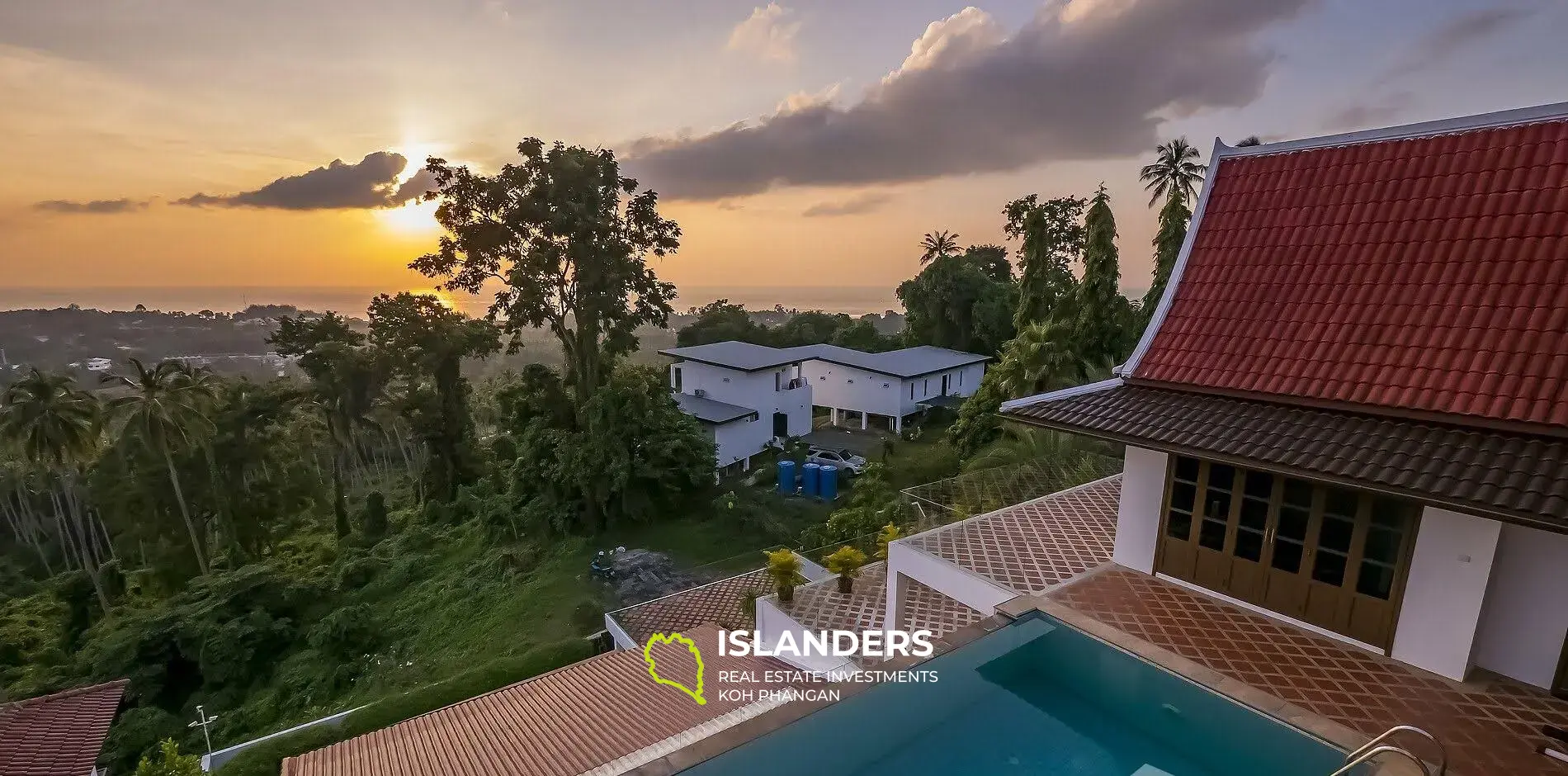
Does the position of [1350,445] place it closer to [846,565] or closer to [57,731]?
[846,565]

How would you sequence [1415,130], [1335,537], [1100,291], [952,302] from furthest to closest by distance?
[952,302], [1100,291], [1415,130], [1335,537]

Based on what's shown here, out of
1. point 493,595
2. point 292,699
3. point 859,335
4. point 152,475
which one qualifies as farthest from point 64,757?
point 859,335

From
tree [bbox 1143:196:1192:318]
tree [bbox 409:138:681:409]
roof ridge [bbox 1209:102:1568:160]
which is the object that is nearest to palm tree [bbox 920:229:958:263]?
tree [bbox 1143:196:1192:318]

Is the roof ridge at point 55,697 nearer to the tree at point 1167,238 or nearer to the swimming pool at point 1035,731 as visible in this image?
the swimming pool at point 1035,731

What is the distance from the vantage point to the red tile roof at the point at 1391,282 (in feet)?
17.9

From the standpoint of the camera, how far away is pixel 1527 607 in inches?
201

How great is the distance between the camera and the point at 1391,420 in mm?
5738

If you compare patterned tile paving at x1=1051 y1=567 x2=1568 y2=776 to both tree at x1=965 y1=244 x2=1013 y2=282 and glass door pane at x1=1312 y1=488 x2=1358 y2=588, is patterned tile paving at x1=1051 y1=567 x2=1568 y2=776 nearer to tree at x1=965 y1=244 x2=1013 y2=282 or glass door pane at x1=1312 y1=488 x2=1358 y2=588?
glass door pane at x1=1312 y1=488 x2=1358 y2=588

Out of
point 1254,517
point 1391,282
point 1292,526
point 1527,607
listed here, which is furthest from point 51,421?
point 1527,607

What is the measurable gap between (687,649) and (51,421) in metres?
26.2

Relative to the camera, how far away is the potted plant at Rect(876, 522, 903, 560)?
9602 millimetres

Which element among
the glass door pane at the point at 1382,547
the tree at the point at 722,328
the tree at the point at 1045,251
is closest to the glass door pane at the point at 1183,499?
the glass door pane at the point at 1382,547

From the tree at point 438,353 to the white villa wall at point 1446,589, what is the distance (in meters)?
26.5

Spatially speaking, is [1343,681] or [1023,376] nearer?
[1343,681]
